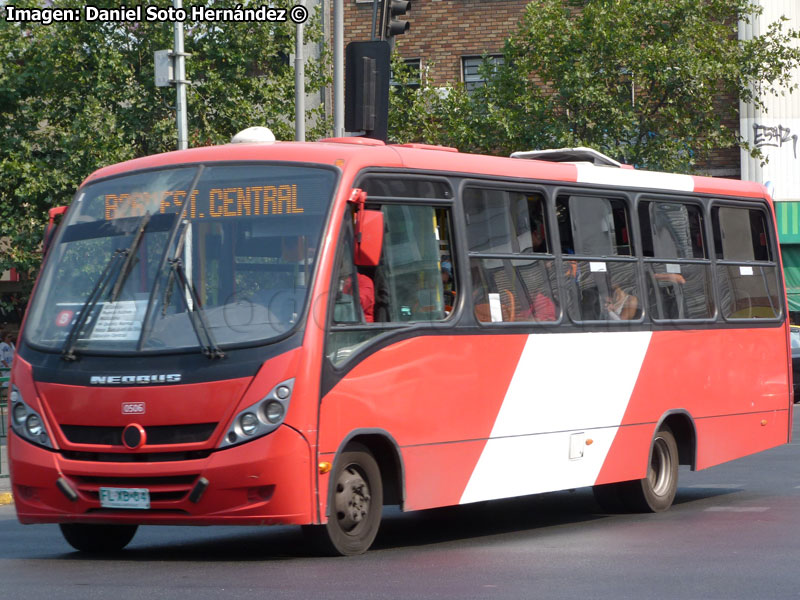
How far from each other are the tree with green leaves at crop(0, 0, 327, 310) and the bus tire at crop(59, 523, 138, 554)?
21.5 meters

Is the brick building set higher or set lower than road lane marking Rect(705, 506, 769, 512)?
higher

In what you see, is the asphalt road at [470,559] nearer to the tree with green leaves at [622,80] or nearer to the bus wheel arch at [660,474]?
the bus wheel arch at [660,474]

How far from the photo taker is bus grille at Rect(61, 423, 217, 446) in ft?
29.4

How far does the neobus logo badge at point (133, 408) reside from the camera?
29.7ft

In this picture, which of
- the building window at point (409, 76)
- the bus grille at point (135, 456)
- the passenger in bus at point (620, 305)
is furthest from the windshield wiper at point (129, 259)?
the building window at point (409, 76)

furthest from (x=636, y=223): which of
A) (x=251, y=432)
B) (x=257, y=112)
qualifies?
(x=257, y=112)

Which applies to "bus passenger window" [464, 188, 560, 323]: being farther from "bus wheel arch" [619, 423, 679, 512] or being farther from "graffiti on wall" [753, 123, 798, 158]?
"graffiti on wall" [753, 123, 798, 158]

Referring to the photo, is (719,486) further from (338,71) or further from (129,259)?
(338,71)

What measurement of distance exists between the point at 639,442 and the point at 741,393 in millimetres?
1925

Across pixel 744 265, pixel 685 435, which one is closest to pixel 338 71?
pixel 744 265

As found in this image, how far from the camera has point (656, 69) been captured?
29.5m

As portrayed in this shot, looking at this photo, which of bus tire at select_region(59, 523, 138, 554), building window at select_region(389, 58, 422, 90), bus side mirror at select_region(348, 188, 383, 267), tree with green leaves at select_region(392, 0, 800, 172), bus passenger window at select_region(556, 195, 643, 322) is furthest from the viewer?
building window at select_region(389, 58, 422, 90)

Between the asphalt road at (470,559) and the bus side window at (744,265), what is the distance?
179 cm

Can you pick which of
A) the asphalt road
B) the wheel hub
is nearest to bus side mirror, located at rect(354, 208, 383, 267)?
the wheel hub
